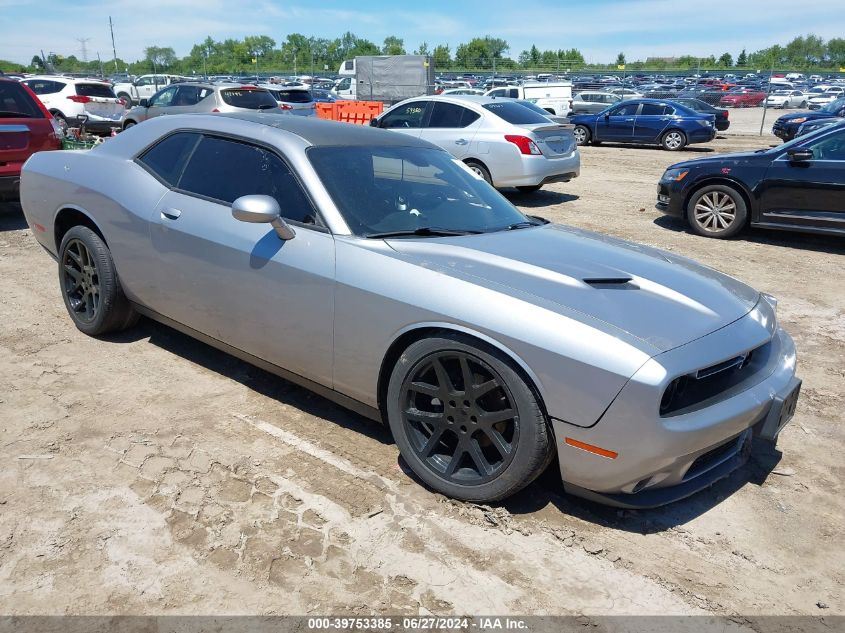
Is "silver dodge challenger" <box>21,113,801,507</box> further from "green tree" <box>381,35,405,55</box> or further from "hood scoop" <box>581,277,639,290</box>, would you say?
"green tree" <box>381,35,405,55</box>

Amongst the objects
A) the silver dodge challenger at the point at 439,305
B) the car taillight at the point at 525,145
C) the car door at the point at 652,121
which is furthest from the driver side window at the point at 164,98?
→ the silver dodge challenger at the point at 439,305

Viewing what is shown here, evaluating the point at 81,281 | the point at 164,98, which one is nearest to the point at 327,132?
the point at 81,281

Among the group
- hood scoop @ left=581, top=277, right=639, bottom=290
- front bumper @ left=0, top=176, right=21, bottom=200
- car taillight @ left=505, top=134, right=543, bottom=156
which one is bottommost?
front bumper @ left=0, top=176, right=21, bottom=200

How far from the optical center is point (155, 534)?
2773mm

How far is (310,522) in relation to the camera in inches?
→ 113

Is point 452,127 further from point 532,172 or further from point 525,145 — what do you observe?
point 532,172

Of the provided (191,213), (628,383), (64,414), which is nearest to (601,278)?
(628,383)

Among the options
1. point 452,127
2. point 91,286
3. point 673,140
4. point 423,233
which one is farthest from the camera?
point 673,140

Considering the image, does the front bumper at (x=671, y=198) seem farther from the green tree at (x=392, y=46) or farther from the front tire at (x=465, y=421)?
the green tree at (x=392, y=46)

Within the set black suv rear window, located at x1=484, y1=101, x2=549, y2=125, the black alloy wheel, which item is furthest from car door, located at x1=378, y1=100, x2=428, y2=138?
the black alloy wheel

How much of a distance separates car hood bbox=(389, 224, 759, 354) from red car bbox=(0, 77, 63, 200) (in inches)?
264

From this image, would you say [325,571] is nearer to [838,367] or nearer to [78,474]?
[78,474]

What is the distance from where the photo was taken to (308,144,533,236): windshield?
11.5 feet

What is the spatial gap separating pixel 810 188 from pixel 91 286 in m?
7.57
